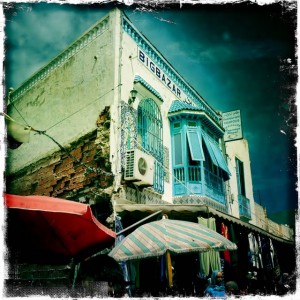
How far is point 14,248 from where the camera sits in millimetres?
4699

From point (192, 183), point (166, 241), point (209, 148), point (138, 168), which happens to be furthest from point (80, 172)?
point (209, 148)

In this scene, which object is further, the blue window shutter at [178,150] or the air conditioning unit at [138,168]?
the blue window shutter at [178,150]

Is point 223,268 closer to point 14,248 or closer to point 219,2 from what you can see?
point 14,248

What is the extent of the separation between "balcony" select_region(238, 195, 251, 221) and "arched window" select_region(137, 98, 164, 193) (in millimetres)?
6356

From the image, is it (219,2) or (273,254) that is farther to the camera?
(273,254)

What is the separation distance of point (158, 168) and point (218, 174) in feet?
10.4

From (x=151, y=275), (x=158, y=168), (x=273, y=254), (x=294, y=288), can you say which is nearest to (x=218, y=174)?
(x=158, y=168)

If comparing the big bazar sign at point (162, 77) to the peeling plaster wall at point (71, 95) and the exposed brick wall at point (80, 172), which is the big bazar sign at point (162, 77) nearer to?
the peeling plaster wall at point (71, 95)

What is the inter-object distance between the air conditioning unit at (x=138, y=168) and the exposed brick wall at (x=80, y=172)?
0.46 meters

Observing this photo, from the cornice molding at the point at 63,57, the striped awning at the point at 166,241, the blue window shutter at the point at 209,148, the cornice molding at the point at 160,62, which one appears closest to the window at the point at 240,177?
the cornice molding at the point at 160,62

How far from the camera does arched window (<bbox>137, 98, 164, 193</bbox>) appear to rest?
29.9ft

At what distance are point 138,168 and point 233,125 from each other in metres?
6.97

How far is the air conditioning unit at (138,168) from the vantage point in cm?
757

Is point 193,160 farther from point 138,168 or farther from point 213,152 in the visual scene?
point 138,168
